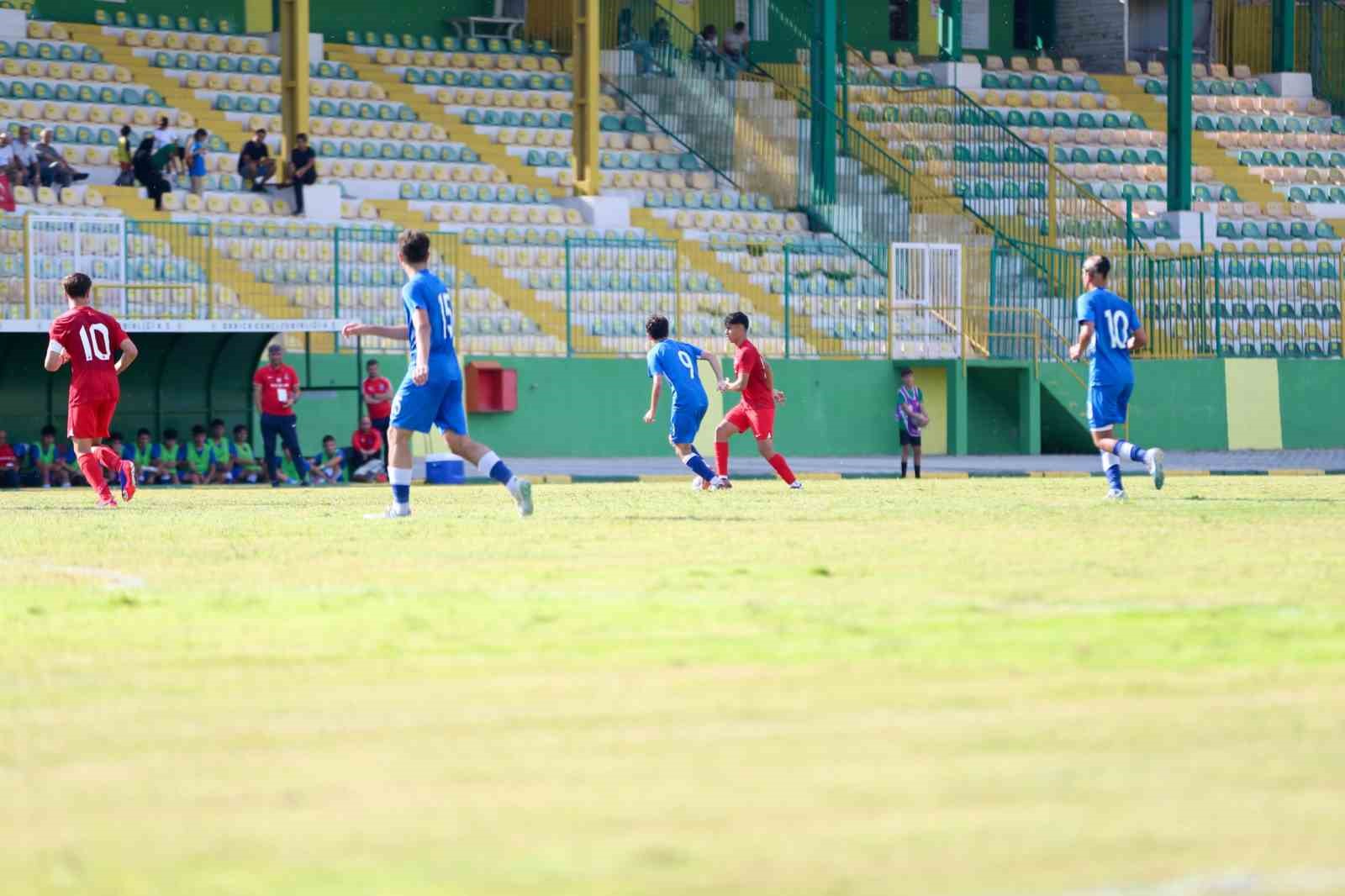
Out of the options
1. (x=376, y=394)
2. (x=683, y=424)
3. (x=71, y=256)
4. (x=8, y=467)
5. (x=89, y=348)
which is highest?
(x=71, y=256)

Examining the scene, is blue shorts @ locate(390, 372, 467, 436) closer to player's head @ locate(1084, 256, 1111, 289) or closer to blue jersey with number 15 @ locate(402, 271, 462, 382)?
blue jersey with number 15 @ locate(402, 271, 462, 382)

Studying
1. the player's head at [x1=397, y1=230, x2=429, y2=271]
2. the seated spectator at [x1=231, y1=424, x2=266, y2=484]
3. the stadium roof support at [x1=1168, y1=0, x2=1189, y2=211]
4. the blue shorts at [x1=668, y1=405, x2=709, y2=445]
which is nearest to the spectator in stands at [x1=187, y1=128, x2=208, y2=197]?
the seated spectator at [x1=231, y1=424, x2=266, y2=484]

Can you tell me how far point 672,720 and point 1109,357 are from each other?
12.8 metres

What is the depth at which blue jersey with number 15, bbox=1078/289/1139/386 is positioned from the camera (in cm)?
1867

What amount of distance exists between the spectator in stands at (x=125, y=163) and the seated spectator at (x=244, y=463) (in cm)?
630

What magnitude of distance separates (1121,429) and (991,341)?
277 cm

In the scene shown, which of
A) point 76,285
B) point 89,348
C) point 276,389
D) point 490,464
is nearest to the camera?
point 490,464

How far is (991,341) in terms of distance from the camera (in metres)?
36.4

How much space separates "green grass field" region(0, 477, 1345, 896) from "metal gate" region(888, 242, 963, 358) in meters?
23.0

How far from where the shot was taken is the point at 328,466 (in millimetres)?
28531

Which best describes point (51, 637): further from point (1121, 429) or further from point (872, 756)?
point (1121, 429)

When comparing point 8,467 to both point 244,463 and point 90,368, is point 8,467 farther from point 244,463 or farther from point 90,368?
point 90,368

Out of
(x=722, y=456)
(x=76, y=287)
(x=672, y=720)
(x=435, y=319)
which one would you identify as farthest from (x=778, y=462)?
(x=672, y=720)

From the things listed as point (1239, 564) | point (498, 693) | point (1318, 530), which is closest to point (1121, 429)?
point (1318, 530)
